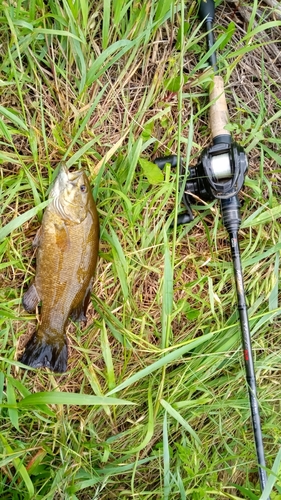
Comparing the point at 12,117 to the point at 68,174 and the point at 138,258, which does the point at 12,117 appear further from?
the point at 138,258

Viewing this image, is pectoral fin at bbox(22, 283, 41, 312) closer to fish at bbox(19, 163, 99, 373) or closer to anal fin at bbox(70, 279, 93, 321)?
fish at bbox(19, 163, 99, 373)

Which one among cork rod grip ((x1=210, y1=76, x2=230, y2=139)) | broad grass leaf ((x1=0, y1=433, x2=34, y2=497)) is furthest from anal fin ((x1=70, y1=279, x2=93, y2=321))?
cork rod grip ((x1=210, y1=76, x2=230, y2=139))

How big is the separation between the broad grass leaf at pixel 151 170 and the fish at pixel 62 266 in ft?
1.02

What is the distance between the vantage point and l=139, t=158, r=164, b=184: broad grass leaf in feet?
7.65

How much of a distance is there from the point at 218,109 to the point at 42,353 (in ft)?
5.44

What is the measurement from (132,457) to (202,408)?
0.49 m

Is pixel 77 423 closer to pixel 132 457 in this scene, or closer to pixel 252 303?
pixel 132 457

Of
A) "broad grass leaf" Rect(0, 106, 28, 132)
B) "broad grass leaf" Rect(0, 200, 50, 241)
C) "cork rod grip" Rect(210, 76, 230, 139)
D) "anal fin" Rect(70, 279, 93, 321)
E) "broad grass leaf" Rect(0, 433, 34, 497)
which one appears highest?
"broad grass leaf" Rect(0, 106, 28, 132)

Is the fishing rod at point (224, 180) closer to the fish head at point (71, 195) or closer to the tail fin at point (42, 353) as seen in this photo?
the fish head at point (71, 195)

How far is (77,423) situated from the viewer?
2.54 m

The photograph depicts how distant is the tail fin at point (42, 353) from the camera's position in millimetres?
2348

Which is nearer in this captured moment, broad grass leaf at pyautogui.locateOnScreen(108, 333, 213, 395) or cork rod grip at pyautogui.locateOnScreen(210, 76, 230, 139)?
broad grass leaf at pyautogui.locateOnScreen(108, 333, 213, 395)

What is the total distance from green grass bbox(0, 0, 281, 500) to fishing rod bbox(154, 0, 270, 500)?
9 centimetres

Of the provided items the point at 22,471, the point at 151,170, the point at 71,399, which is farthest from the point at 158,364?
the point at 151,170
